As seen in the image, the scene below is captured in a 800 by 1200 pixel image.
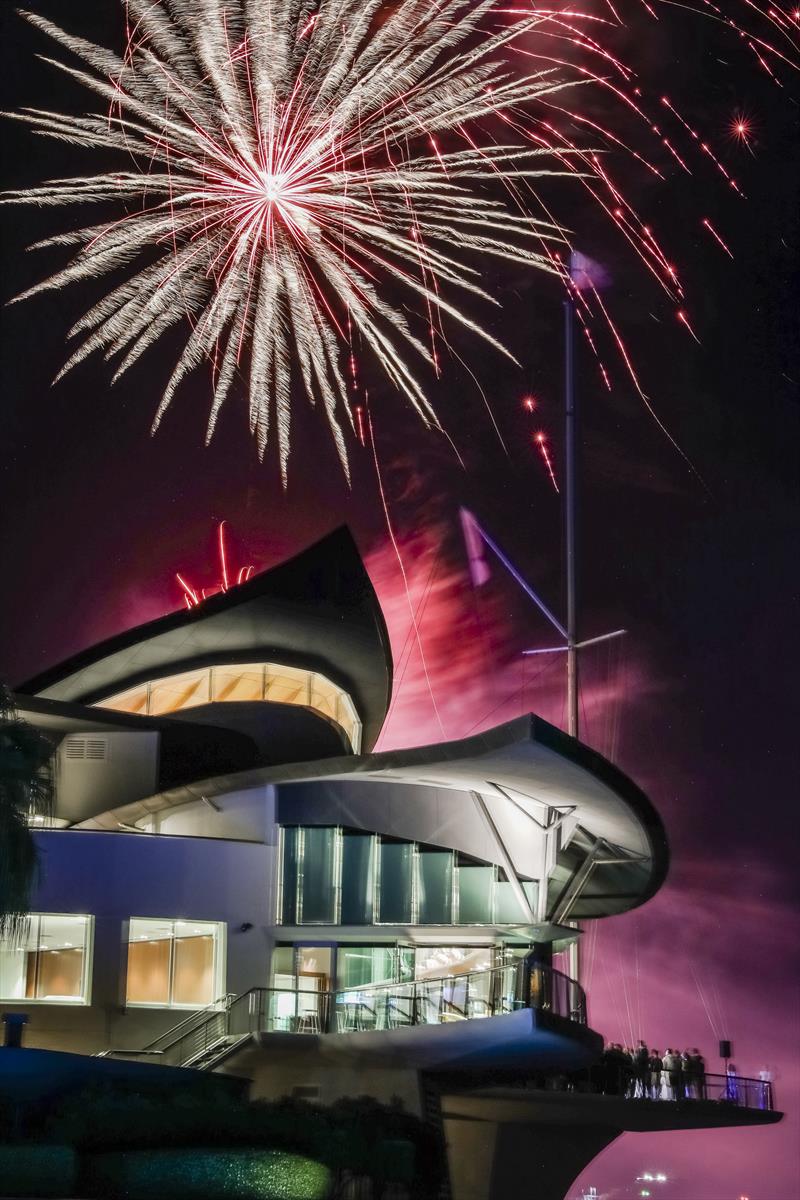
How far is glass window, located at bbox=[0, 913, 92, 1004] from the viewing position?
90.8ft

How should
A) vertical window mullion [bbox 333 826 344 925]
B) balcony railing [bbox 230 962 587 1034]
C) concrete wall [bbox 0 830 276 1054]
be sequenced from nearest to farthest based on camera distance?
balcony railing [bbox 230 962 587 1034], concrete wall [bbox 0 830 276 1054], vertical window mullion [bbox 333 826 344 925]

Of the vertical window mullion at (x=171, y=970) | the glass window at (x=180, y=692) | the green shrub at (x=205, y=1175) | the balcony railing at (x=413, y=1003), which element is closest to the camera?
the green shrub at (x=205, y=1175)

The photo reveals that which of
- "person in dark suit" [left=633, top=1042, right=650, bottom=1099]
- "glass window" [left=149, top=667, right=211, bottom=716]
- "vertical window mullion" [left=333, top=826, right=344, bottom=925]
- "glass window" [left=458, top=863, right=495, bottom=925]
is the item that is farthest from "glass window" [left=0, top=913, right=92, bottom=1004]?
"glass window" [left=149, top=667, right=211, bottom=716]

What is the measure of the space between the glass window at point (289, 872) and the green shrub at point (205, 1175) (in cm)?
768

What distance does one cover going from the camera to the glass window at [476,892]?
3048 centimetres

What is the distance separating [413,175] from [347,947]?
14764 millimetres

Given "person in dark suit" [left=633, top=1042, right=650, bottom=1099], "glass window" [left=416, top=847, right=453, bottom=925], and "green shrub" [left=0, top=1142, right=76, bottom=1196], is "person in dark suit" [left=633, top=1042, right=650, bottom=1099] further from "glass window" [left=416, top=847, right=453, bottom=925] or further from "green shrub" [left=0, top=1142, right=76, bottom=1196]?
"green shrub" [left=0, top=1142, right=76, bottom=1196]

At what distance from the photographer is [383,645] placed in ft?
145

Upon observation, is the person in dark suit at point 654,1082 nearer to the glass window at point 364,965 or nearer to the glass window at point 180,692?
the glass window at point 364,965

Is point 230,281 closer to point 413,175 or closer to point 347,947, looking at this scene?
point 413,175

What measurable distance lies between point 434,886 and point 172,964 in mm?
5488

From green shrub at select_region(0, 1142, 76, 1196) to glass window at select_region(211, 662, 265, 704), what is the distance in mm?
21338

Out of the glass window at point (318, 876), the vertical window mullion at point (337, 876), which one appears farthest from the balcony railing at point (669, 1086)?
the glass window at point (318, 876)

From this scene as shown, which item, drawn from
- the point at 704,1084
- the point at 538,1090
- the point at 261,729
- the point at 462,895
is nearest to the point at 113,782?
the point at 261,729
